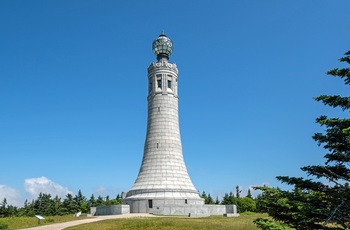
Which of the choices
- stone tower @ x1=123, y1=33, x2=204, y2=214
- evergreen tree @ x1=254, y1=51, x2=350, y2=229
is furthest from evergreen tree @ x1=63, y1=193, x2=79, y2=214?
evergreen tree @ x1=254, y1=51, x2=350, y2=229

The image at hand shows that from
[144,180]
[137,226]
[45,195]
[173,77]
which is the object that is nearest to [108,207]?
[144,180]

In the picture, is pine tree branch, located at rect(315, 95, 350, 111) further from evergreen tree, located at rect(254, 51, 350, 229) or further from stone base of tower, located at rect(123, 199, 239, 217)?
stone base of tower, located at rect(123, 199, 239, 217)

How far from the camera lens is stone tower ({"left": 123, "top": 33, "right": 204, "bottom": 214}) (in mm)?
41688

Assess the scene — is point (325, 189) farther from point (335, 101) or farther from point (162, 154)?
point (162, 154)

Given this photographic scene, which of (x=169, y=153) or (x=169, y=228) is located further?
(x=169, y=153)

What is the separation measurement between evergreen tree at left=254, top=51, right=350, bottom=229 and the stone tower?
2844 cm

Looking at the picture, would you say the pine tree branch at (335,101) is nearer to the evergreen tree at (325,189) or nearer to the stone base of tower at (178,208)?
the evergreen tree at (325,189)

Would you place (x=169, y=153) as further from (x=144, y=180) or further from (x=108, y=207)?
(x=108, y=207)

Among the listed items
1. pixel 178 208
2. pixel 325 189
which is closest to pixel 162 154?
pixel 178 208

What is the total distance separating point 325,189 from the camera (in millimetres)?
11008

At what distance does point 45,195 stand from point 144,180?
145ft

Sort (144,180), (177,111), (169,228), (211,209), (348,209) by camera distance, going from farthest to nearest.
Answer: (177,111) < (144,180) < (211,209) < (169,228) < (348,209)

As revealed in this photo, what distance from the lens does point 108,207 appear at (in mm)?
39500

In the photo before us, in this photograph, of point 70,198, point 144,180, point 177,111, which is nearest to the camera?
point 144,180
